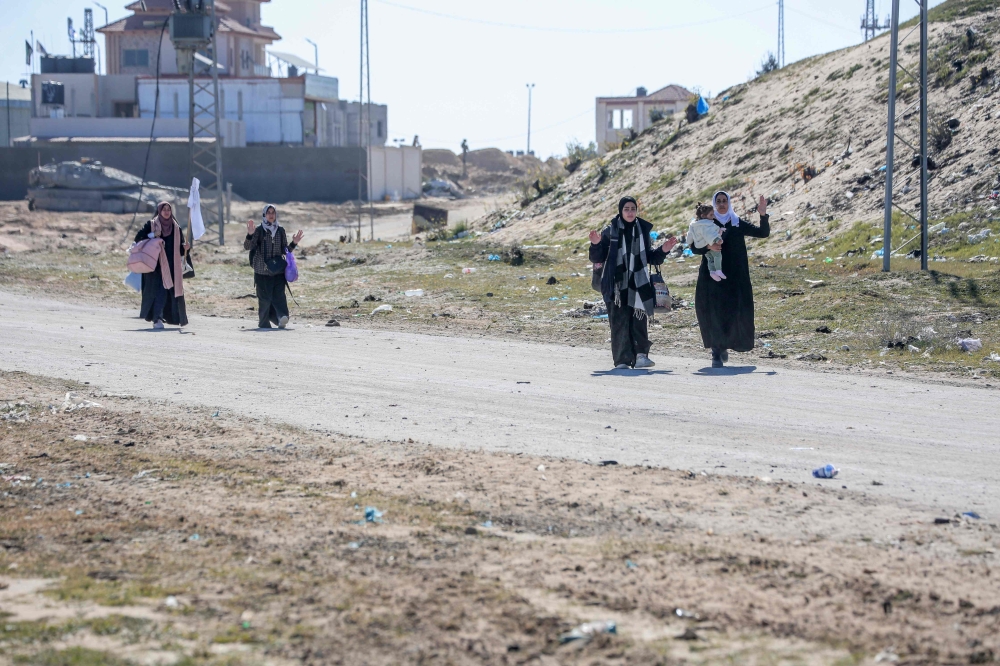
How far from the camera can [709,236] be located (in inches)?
432

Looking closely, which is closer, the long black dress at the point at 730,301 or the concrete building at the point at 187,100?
the long black dress at the point at 730,301

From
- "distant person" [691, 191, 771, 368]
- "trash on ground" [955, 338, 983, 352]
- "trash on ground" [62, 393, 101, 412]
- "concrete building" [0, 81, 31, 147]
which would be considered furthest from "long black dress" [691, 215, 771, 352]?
"concrete building" [0, 81, 31, 147]

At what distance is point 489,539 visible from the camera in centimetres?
521

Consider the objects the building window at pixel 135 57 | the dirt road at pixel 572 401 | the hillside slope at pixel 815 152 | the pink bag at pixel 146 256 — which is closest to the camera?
the dirt road at pixel 572 401

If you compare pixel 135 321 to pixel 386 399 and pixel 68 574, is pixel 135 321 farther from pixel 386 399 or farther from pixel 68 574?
pixel 68 574

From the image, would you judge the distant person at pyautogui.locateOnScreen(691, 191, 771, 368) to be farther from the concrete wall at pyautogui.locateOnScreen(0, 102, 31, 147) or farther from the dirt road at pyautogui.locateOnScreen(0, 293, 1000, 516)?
the concrete wall at pyautogui.locateOnScreen(0, 102, 31, 147)

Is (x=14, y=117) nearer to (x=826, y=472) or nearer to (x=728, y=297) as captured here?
(x=728, y=297)

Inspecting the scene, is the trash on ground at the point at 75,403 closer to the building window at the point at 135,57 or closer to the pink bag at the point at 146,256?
the pink bag at the point at 146,256

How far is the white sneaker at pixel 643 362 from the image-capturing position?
10914mm

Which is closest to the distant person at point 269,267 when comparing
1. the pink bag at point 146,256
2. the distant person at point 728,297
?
the pink bag at point 146,256

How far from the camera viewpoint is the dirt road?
6.77m

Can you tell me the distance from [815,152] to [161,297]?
53.6ft

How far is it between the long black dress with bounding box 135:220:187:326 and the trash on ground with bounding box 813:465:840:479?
10.7 m

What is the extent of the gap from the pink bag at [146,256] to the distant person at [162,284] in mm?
82
